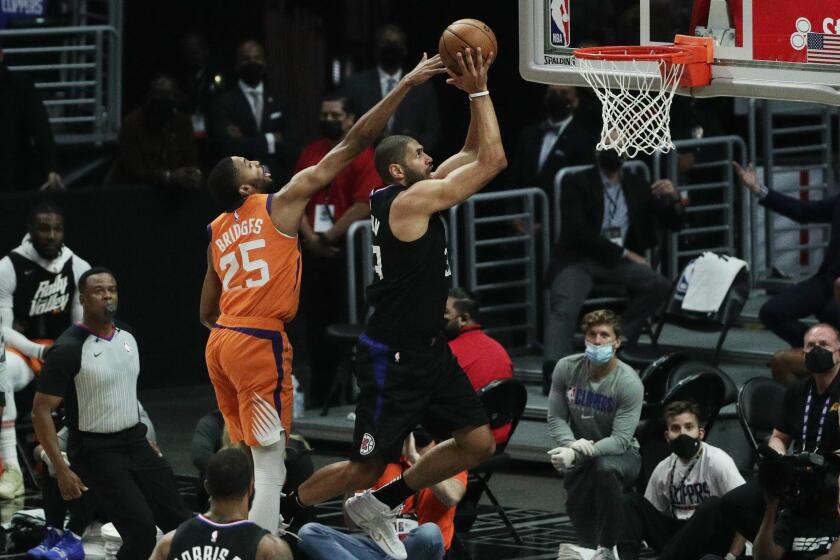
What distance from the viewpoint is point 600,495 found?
1154 cm

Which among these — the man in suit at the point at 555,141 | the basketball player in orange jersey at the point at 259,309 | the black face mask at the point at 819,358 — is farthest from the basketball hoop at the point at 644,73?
the man in suit at the point at 555,141

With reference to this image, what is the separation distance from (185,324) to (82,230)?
1310 mm

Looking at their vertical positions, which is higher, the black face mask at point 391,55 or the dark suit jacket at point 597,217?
the black face mask at point 391,55

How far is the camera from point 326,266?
15281 mm

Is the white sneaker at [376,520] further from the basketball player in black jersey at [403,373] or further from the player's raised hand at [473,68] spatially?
the player's raised hand at [473,68]

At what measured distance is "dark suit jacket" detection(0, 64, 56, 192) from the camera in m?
15.9

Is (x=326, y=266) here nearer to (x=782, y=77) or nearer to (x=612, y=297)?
(x=612, y=297)

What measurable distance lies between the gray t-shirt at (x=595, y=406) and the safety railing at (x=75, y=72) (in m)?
6.66

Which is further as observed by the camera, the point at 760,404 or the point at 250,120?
the point at 250,120

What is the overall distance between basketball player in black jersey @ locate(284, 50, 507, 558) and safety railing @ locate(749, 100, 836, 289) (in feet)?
22.4

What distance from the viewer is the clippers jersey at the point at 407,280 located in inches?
391

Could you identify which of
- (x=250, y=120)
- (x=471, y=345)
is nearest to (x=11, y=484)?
(x=471, y=345)

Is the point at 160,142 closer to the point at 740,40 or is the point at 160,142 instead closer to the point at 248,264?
the point at 248,264

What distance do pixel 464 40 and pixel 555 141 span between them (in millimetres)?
5959
